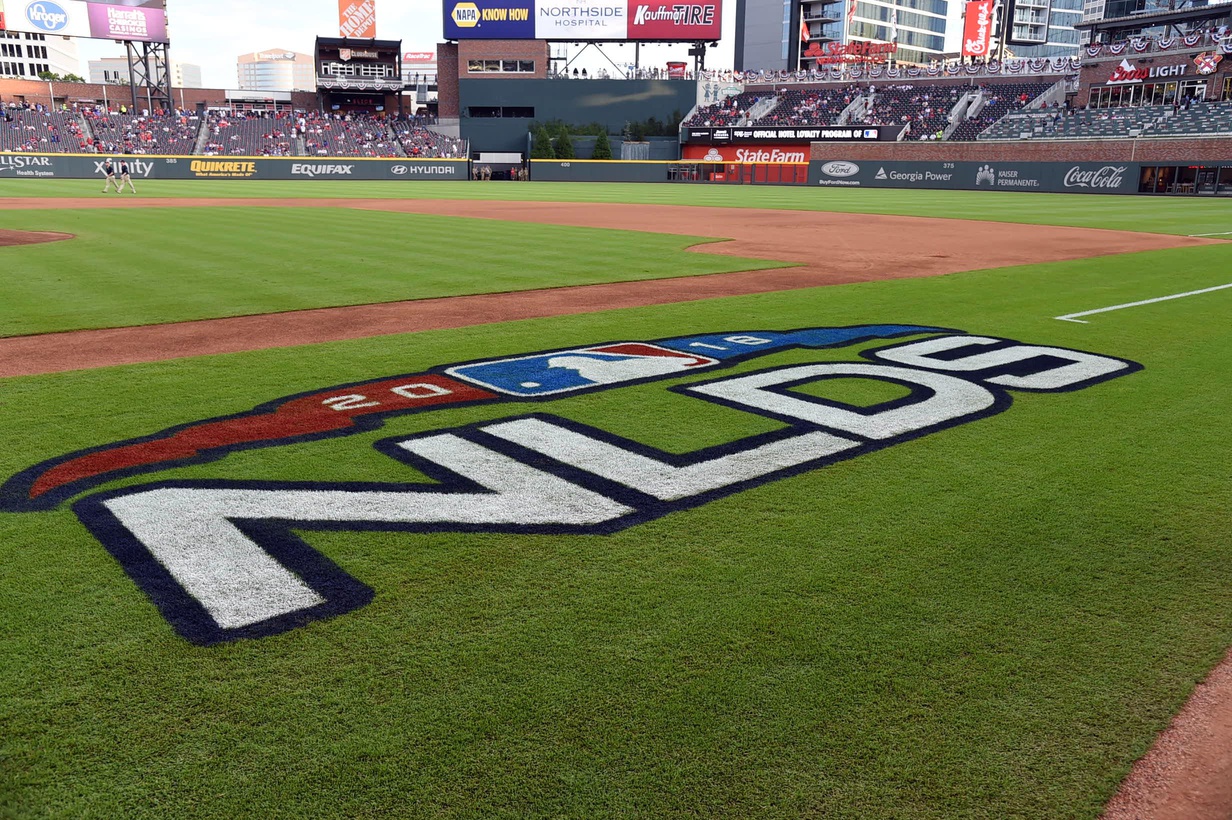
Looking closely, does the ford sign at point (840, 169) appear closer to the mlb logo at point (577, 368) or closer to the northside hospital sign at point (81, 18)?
the northside hospital sign at point (81, 18)

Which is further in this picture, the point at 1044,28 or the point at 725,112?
the point at 1044,28

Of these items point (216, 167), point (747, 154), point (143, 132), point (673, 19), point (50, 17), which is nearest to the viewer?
point (216, 167)

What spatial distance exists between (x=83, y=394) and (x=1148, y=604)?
651 cm

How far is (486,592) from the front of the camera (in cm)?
354

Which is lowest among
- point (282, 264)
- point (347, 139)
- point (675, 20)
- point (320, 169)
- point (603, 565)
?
point (603, 565)

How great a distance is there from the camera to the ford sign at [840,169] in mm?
59250

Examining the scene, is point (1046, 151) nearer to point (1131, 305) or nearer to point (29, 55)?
point (1131, 305)

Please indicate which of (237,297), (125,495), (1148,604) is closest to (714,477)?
(1148,604)

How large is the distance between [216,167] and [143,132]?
1524cm

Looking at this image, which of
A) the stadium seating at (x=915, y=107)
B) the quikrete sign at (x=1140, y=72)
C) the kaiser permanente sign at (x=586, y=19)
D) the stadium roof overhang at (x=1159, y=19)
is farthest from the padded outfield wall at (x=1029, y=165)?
the stadium roof overhang at (x=1159, y=19)

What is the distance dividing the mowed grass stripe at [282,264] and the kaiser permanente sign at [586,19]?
192 feet

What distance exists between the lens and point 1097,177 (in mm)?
45594

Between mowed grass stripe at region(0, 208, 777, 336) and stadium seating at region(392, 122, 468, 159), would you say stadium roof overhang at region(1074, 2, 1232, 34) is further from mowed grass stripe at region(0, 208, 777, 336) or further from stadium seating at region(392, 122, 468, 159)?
mowed grass stripe at region(0, 208, 777, 336)

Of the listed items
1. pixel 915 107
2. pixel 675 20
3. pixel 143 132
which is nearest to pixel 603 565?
pixel 143 132
